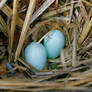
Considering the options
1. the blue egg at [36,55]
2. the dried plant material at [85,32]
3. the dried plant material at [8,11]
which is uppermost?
the dried plant material at [8,11]

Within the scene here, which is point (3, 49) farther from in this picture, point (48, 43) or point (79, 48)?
point (79, 48)

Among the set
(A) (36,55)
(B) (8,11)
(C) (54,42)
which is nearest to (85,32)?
(C) (54,42)

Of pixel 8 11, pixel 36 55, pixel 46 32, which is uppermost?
pixel 8 11

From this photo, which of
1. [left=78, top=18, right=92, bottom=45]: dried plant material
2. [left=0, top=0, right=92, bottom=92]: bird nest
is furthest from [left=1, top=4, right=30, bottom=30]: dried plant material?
[left=78, top=18, right=92, bottom=45]: dried plant material

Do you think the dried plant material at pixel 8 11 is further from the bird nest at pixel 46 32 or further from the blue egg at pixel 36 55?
the blue egg at pixel 36 55

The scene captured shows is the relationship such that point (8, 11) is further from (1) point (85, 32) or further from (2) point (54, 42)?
(1) point (85, 32)

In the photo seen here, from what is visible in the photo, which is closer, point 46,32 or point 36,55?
point 36,55

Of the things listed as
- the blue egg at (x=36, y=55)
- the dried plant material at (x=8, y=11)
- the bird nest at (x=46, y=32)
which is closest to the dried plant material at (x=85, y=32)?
the bird nest at (x=46, y=32)

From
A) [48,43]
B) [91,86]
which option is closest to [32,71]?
[48,43]
